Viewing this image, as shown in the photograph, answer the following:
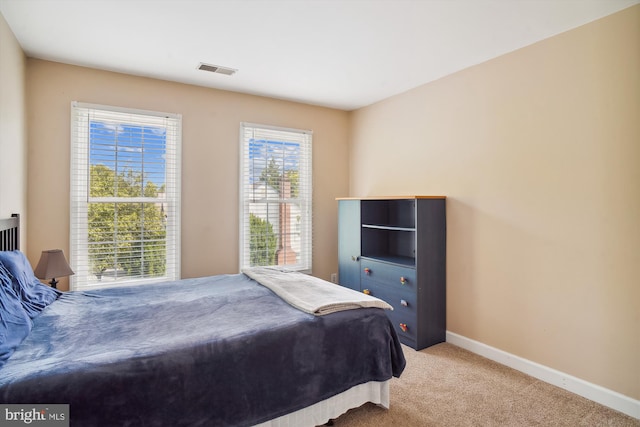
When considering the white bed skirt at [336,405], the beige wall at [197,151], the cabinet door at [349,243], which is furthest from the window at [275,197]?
the white bed skirt at [336,405]

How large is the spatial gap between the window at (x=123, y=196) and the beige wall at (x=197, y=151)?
0.08 metres

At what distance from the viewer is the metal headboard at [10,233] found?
2.22 metres

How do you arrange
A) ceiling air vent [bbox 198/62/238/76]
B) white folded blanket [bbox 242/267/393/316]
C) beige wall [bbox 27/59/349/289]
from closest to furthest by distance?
white folded blanket [bbox 242/267/393/316] → beige wall [bbox 27/59/349/289] → ceiling air vent [bbox 198/62/238/76]

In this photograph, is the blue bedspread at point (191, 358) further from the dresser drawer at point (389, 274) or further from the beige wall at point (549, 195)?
the beige wall at point (549, 195)

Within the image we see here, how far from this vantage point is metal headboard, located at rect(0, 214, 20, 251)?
7.28 feet

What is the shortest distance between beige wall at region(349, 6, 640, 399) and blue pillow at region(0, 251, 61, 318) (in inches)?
124

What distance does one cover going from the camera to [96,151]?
3.09m

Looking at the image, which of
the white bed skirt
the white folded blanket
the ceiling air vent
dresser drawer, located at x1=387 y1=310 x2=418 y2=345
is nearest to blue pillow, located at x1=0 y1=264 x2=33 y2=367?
the white bed skirt

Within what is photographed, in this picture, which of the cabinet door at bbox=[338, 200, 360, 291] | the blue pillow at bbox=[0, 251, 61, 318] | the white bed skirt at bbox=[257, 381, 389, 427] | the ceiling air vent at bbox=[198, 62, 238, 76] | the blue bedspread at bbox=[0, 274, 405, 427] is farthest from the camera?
the cabinet door at bbox=[338, 200, 360, 291]

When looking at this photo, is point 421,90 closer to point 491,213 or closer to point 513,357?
point 491,213

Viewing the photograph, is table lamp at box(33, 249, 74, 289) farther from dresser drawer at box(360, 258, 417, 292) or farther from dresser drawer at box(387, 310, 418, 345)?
dresser drawer at box(387, 310, 418, 345)

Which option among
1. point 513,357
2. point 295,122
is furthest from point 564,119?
point 295,122

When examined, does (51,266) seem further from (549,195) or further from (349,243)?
(549,195)

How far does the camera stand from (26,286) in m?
2.09
